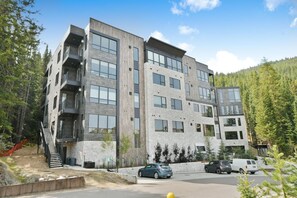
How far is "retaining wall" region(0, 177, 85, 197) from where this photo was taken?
11352 mm

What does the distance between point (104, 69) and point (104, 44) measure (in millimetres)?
3594

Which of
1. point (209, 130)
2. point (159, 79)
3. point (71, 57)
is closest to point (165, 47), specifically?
point (159, 79)

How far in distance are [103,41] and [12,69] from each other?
1460 cm

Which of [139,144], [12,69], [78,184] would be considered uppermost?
[12,69]

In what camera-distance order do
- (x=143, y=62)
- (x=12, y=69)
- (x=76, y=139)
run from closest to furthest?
(x=12, y=69), (x=76, y=139), (x=143, y=62)

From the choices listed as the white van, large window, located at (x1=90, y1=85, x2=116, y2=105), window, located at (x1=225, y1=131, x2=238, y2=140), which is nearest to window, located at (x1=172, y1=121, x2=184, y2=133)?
the white van

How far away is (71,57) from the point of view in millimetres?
25516

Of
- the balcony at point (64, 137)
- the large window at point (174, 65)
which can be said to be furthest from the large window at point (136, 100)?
the balcony at point (64, 137)

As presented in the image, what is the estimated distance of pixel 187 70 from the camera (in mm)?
37688

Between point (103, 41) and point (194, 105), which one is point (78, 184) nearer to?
point (103, 41)

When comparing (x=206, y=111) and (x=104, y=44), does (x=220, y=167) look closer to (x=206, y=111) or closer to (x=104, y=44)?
(x=206, y=111)

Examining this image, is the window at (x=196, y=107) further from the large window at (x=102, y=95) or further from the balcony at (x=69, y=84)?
the balcony at (x=69, y=84)

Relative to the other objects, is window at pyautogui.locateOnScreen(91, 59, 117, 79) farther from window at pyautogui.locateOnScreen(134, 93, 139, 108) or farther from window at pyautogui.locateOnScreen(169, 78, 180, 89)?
window at pyautogui.locateOnScreen(169, 78, 180, 89)

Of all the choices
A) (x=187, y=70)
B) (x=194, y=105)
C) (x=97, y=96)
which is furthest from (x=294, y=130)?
(x=97, y=96)
